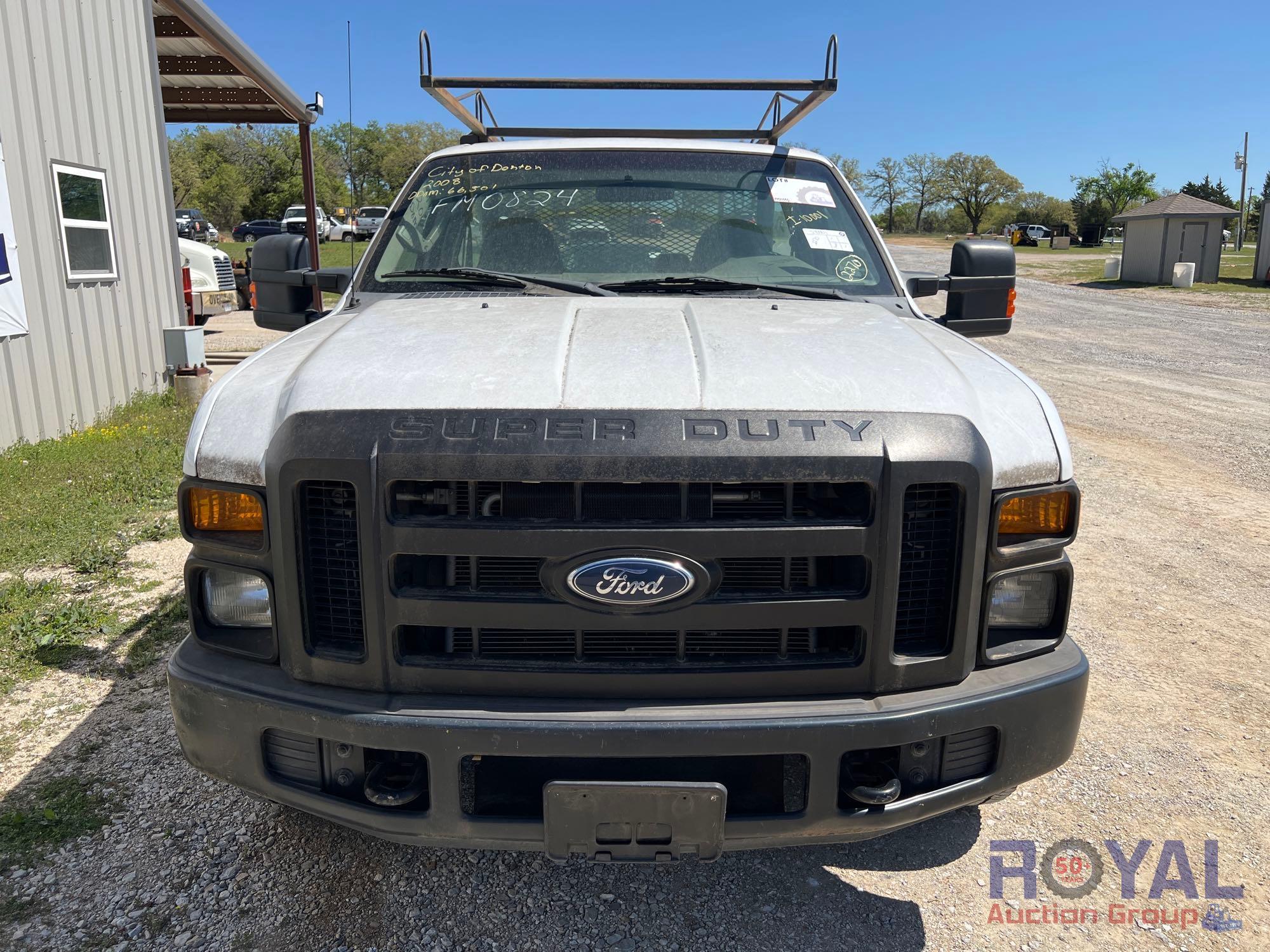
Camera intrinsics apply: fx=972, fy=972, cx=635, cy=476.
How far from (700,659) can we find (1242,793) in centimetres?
234

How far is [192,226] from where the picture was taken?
49.4 m

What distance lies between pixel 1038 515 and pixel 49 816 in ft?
10.1

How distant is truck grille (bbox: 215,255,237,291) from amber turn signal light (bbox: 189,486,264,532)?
15.8m

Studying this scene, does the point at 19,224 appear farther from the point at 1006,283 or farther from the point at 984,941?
the point at 984,941

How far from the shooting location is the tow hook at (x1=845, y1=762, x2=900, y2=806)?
2234mm

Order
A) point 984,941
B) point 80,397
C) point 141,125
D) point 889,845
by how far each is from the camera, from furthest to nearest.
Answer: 1. point 141,125
2. point 80,397
3. point 889,845
4. point 984,941

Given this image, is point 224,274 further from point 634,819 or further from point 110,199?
point 634,819

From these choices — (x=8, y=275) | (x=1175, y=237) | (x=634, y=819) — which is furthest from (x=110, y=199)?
(x=1175, y=237)

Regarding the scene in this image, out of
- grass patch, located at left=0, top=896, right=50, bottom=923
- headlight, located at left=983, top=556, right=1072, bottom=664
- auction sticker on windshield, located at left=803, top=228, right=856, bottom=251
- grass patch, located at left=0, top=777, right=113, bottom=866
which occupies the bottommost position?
grass patch, located at left=0, top=896, right=50, bottom=923

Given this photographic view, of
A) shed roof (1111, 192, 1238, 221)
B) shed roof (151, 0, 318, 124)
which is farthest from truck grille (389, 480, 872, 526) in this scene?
shed roof (1111, 192, 1238, 221)

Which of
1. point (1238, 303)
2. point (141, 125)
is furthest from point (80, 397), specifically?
point (1238, 303)

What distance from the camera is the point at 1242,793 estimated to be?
336 centimetres

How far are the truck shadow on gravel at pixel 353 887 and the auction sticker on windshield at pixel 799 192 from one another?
232 centimetres

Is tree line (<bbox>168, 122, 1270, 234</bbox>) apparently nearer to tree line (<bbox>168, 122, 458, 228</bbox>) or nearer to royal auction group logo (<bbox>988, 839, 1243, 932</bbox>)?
tree line (<bbox>168, 122, 458, 228</bbox>)
